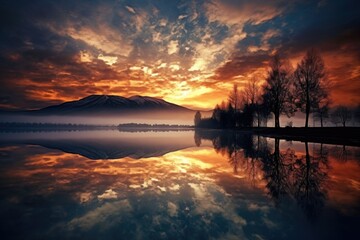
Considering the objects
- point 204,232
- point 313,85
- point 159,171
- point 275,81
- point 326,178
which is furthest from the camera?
point 275,81

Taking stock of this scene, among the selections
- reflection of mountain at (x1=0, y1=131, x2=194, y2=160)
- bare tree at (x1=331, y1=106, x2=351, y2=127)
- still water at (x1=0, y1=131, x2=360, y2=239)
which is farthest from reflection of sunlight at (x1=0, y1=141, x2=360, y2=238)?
bare tree at (x1=331, y1=106, x2=351, y2=127)

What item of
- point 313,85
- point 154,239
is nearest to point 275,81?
point 313,85

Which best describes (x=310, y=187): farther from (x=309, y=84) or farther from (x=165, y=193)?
(x=309, y=84)

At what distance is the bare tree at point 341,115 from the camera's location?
89.9 meters

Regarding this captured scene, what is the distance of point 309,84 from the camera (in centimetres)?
3997

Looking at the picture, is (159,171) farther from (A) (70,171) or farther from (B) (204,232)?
(B) (204,232)

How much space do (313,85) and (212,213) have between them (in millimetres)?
42498

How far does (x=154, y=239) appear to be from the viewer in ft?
14.9

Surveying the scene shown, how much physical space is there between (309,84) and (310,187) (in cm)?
3870

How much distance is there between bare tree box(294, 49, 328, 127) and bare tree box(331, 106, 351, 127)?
6523 cm

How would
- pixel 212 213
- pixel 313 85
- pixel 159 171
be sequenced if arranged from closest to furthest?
pixel 212 213 < pixel 159 171 < pixel 313 85

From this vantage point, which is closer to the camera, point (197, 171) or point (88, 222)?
point (88, 222)

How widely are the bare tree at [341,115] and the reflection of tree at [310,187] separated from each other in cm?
9816

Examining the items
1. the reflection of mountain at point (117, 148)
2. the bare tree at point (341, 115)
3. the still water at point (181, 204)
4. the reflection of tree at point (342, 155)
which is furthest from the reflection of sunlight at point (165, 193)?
the bare tree at point (341, 115)
